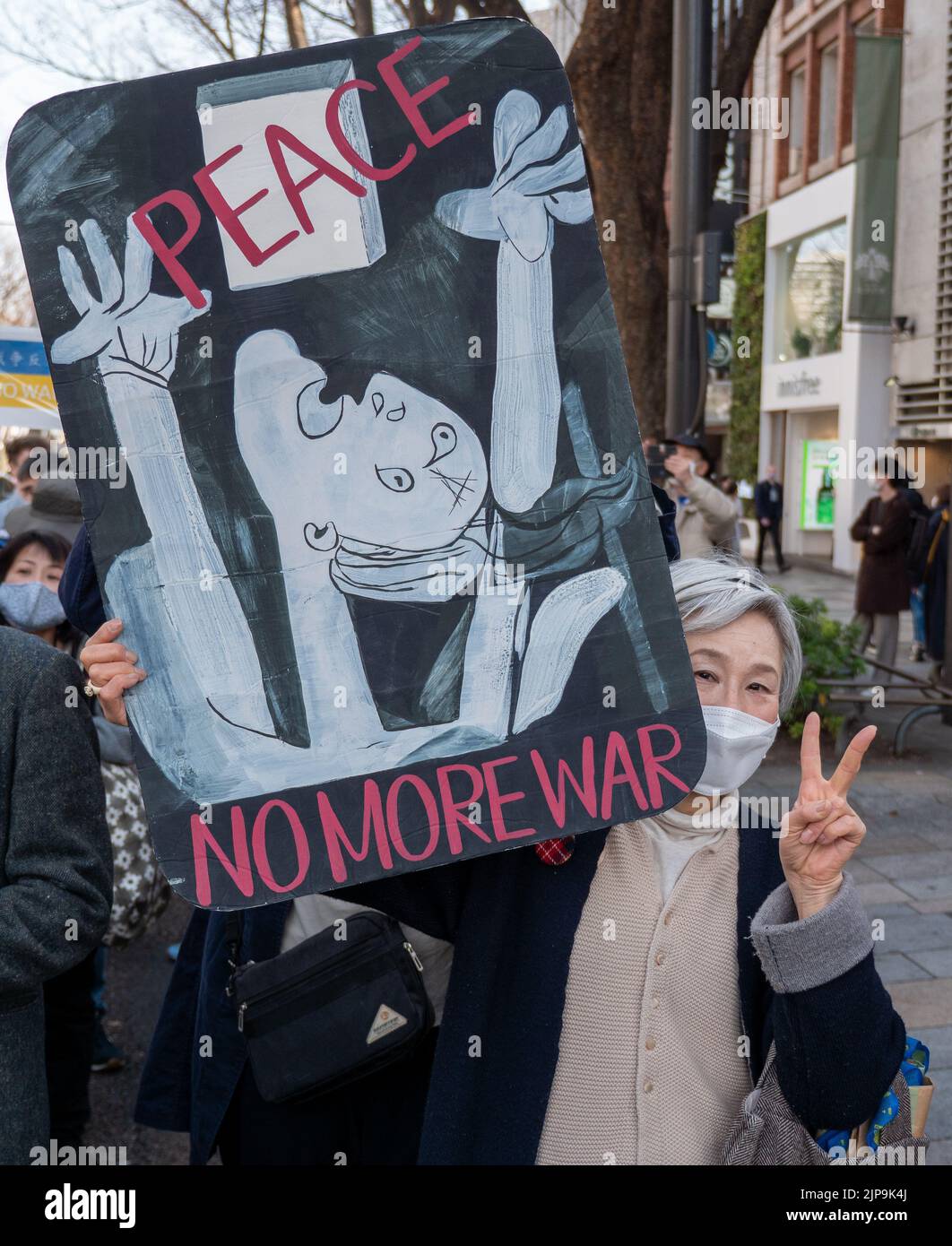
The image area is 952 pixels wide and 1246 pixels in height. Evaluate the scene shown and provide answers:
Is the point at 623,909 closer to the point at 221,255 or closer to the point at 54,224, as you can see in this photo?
the point at 221,255

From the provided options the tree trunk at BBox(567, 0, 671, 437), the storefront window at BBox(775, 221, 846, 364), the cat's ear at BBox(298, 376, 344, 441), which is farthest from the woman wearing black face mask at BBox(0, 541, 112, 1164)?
the storefront window at BBox(775, 221, 846, 364)

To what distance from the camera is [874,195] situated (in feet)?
64.0

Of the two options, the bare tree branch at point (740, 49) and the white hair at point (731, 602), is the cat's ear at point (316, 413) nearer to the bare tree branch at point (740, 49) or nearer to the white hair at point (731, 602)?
the white hair at point (731, 602)

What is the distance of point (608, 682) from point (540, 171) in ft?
2.34

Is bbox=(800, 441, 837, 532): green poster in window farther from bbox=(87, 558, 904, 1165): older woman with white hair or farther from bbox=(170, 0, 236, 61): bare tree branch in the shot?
bbox=(87, 558, 904, 1165): older woman with white hair

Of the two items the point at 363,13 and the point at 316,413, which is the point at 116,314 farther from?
the point at 363,13

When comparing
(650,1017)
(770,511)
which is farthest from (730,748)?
(770,511)

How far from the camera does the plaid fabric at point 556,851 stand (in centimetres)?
178

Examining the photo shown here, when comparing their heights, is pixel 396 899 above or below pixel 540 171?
below

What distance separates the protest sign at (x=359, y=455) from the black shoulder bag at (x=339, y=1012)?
1.16ft

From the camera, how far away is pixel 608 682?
1.72 m

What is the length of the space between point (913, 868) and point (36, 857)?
489cm

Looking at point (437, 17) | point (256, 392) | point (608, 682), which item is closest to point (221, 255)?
point (256, 392)

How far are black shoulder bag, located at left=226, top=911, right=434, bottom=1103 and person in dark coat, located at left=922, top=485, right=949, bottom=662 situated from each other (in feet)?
32.0
